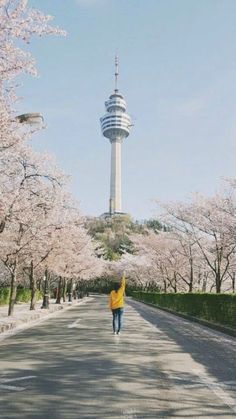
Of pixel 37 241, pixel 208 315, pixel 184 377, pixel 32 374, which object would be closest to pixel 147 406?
pixel 184 377

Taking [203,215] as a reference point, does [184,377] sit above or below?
below

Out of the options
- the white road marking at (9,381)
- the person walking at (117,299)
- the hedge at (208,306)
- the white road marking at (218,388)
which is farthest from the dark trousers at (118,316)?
the white road marking at (9,381)

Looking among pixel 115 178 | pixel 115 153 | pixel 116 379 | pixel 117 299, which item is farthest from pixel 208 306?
pixel 115 153

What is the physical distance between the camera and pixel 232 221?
31.2m

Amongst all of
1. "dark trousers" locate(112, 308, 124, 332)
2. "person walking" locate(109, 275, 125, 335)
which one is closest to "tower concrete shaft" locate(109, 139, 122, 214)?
"dark trousers" locate(112, 308, 124, 332)

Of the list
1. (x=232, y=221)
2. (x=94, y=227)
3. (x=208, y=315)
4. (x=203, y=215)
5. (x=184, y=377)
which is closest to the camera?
(x=184, y=377)

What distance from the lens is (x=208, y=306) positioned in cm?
Answer: 2297

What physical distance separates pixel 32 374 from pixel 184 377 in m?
2.64

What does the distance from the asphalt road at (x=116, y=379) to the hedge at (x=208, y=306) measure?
17.5 ft

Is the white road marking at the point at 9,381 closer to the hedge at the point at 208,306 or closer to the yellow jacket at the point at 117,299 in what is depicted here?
the yellow jacket at the point at 117,299

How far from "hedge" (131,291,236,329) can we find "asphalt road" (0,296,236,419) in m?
5.33

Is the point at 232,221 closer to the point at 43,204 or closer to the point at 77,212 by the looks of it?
the point at 43,204

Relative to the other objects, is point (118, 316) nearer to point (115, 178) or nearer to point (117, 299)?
point (117, 299)

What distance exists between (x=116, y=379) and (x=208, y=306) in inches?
626
